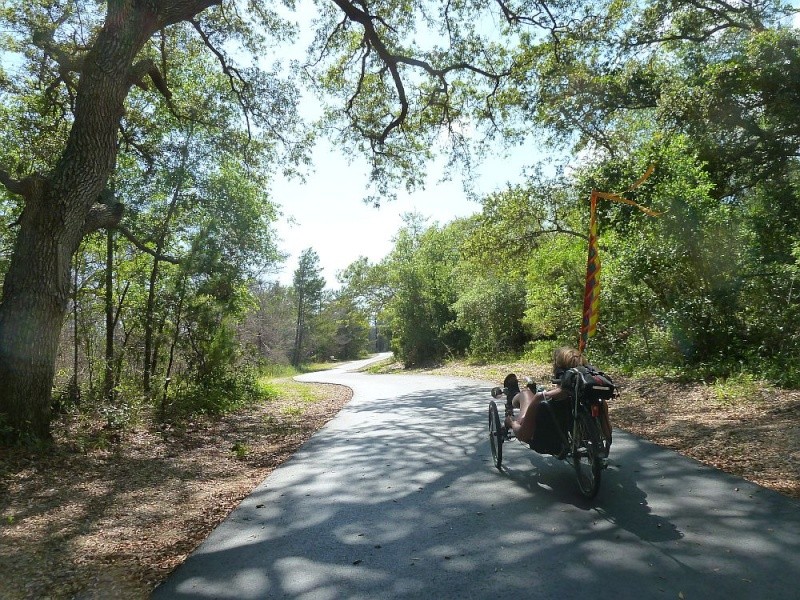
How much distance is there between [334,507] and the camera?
5250 millimetres

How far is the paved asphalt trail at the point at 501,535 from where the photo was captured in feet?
11.1

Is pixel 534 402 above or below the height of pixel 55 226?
below

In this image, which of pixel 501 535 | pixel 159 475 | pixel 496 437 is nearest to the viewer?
pixel 501 535

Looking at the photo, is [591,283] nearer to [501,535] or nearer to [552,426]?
[552,426]

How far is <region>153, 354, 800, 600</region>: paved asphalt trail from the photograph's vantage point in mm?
3396

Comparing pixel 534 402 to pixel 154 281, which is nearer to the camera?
pixel 534 402

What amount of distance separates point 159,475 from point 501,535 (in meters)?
4.58

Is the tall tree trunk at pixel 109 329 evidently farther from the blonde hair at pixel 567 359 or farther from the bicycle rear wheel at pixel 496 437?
the blonde hair at pixel 567 359

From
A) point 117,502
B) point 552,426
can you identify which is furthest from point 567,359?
point 117,502

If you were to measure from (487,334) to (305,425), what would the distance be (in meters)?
20.0

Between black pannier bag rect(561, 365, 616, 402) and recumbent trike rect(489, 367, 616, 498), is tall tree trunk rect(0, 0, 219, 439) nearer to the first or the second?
recumbent trike rect(489, 367, 616, 498)

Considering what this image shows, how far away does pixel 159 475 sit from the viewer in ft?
22.8

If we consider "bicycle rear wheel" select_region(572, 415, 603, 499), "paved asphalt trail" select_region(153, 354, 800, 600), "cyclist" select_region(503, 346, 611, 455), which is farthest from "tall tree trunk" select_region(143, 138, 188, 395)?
"bicycle rear wheel" select_region(572, 415, 603, 499)

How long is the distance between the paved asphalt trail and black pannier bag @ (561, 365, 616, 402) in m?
0.90
